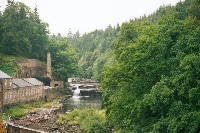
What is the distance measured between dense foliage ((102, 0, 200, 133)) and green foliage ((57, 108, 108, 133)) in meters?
12.2

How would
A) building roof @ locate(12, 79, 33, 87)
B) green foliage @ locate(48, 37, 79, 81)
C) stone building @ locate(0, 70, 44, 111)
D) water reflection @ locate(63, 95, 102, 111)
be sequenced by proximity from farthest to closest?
green foliage @ locate(48, 37, 79, 81) < water reflection @ locate(63, 95, 102, 111) < building roof @ locate(12, 79, 33, 87) < stone building @ locate(0, 70, 44, 111)

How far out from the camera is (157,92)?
98.8 ft

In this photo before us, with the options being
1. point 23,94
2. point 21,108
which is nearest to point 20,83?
point 23,94

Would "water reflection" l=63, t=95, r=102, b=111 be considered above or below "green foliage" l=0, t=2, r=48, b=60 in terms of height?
below

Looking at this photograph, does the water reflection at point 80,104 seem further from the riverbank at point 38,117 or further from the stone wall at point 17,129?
the stone wall at point 17,129

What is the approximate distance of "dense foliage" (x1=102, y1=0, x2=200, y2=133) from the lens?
2892 cm

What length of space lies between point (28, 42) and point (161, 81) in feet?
283

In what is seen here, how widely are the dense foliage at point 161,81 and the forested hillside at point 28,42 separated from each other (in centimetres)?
7191

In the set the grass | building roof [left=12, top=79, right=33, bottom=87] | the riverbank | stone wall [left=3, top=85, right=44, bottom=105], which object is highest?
building roof [left=12, top=79, right=33, bottom=87]

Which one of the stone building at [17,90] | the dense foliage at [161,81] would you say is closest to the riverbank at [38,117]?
the stone building at [17,90]

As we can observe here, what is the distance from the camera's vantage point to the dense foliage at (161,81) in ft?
94.9

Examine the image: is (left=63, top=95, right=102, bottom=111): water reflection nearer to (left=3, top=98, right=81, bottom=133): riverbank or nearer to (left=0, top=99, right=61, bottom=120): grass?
(left=3, top=98, right=81, bottom=133): riverbank

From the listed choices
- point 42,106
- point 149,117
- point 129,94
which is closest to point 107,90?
point 129,94

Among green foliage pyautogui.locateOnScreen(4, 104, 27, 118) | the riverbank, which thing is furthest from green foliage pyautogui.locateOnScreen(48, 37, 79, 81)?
green foliage pyautogui.locateOnScreen(4, 104, 27, 118)
